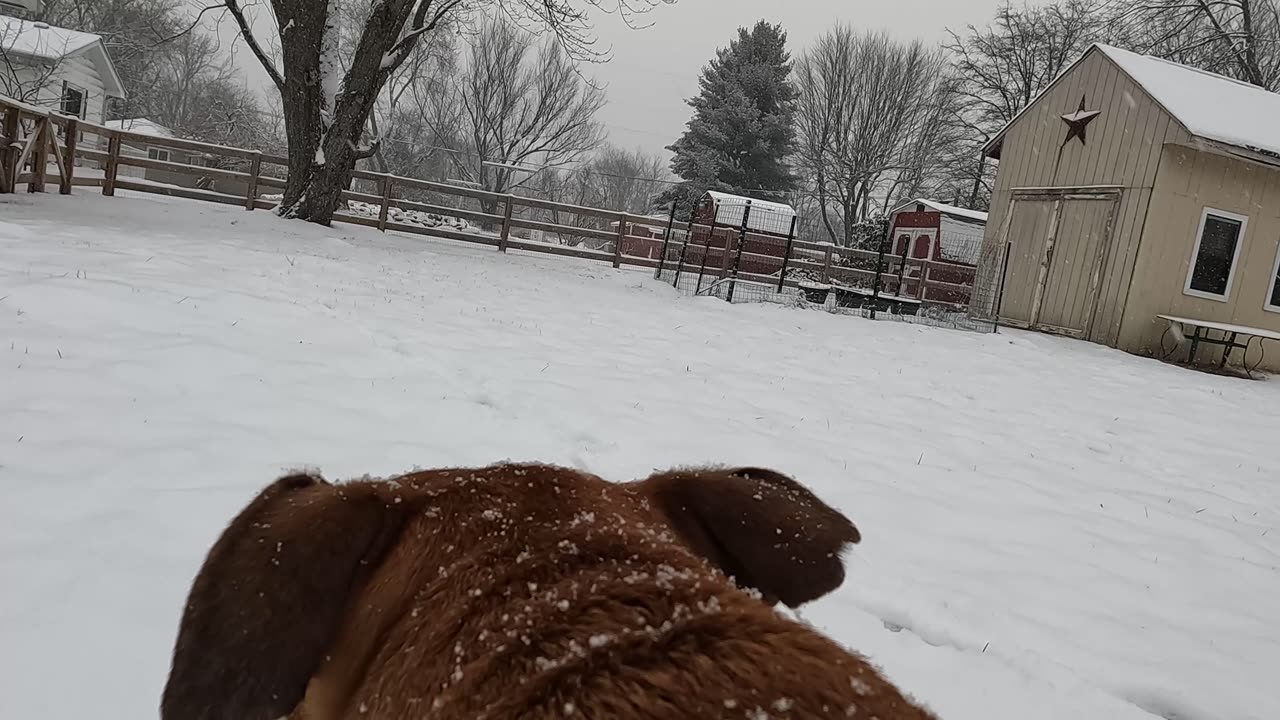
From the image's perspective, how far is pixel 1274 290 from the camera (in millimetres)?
13633

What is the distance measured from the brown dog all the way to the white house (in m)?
27.1

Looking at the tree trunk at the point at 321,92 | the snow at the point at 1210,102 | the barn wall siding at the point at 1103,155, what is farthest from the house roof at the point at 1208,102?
the tree trunk at the point at 321,92

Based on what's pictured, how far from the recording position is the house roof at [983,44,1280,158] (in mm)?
12539

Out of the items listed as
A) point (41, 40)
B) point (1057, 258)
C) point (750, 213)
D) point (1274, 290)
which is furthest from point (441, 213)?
point (41, 40)

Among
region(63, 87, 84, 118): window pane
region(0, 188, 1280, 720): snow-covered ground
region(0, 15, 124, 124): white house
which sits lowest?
region(0, 188, 1280, 720): snow-covered ground

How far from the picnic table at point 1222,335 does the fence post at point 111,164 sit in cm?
1940

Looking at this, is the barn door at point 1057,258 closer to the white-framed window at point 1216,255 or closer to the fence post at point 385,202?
the white-framed window at point 1216,255

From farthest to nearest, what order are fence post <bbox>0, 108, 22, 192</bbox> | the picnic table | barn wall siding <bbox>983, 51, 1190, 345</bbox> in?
barn wall siding <bbox>983, 51, 1190, 345</bbox>
the picnic table
fence post <bbox>0, 108, 22, 192</bbox>

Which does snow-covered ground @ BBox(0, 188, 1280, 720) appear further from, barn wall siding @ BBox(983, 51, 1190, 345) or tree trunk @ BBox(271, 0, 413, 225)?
tree trunk @ BBox(271, 0, 413, 225)

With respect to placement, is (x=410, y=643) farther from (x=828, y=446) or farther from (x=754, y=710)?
(x=828, y=446)

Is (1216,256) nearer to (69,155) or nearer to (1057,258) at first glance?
(1057,258)

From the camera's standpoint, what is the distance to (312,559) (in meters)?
0.71

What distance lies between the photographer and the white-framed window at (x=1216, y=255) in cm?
1326

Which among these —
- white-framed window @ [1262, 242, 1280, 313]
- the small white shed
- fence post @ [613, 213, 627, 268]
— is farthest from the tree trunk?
white-framed window @ [1262, 242, 1280, 313]
